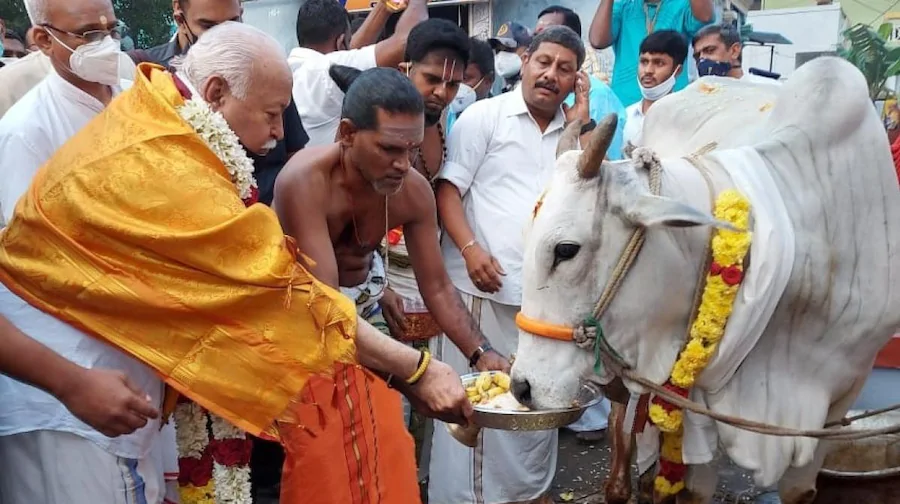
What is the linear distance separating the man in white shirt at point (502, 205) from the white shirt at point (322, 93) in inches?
27.3

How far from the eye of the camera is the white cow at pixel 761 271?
2.59 meters

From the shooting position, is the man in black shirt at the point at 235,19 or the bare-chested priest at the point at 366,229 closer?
the bare-chested priest at the point at 366,229

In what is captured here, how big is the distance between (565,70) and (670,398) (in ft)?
6.16

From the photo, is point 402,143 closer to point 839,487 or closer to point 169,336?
point 169,336

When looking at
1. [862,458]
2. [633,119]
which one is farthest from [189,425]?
[633,119]

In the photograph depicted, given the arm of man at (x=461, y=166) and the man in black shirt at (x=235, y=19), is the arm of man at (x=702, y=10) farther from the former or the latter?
the man in black shirt at (x=235, y=19)

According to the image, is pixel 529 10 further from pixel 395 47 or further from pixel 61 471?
pixel 61 471

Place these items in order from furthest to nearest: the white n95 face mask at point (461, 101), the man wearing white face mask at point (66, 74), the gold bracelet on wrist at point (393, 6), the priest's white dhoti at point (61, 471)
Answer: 1. the white n95 face mask at point (461, 101)
2. the gold bracelet on wrist at point (393, 6)
3. the man wearing white face mask at point (66, 74)
4. the priest's white dhoti at point (61, 471)

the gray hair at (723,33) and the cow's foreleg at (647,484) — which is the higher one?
the gray hair at (723,33)

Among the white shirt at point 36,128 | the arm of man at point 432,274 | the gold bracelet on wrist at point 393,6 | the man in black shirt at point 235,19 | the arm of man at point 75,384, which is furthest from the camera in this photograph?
the gold bracelet on wrist at point 393,6

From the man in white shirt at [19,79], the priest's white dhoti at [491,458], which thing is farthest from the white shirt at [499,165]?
the man in white shirt at [19,79]

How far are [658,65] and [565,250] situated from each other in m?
3.35

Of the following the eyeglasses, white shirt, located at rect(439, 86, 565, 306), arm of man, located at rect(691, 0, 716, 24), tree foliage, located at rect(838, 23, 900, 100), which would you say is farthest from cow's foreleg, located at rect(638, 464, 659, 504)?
tree foliage, located at rect(838, 23, 900, 100)

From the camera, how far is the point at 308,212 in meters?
3.01
